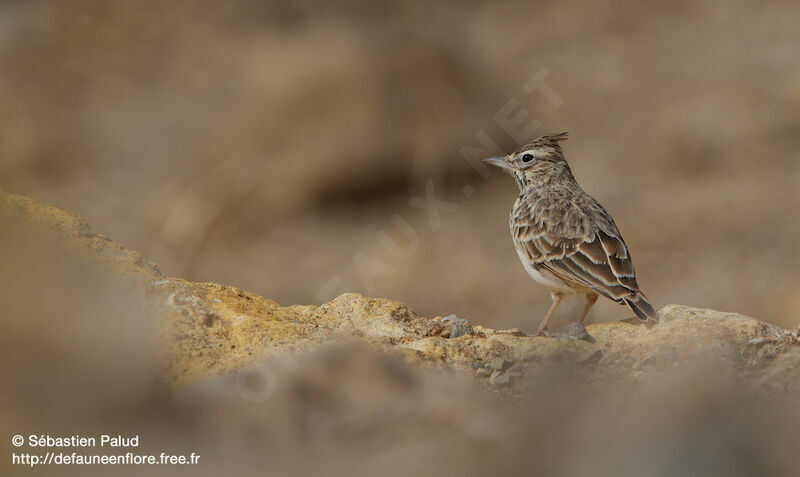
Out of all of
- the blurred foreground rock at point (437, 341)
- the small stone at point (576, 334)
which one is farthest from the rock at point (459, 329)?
the small stone at point (576, 334)

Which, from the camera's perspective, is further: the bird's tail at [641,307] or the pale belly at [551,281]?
the pale belly at [551,281]

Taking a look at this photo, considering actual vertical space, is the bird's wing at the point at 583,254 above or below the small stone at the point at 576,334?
above

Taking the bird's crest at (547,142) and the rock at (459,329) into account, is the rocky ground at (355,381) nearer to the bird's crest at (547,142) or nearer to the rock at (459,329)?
the rock at (459,329)

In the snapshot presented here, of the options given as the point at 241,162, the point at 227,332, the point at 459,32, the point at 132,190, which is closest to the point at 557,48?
the point at 459,32

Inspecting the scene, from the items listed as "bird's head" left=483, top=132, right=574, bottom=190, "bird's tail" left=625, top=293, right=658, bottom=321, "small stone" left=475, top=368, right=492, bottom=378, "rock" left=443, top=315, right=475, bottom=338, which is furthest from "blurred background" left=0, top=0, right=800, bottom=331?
"small stone" left=475, top=368, right=492, bottom=378

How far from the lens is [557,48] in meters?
17.3

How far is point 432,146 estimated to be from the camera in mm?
15906

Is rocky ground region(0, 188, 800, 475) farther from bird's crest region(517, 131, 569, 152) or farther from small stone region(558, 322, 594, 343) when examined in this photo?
bird's crest region(517, 131, 569, 152)

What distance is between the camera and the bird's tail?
5.76m

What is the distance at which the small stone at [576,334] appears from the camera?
17.5ft

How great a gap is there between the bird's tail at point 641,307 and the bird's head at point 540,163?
1.82 m

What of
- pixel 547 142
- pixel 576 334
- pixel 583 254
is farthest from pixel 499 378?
pixel 547 142

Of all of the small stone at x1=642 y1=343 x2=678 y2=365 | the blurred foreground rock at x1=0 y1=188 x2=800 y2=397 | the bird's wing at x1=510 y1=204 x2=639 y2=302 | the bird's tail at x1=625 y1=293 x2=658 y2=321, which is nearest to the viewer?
the blurred foreground rock at x1=0 y1=188 x2=800 y2=397

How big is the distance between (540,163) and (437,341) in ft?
9.56
